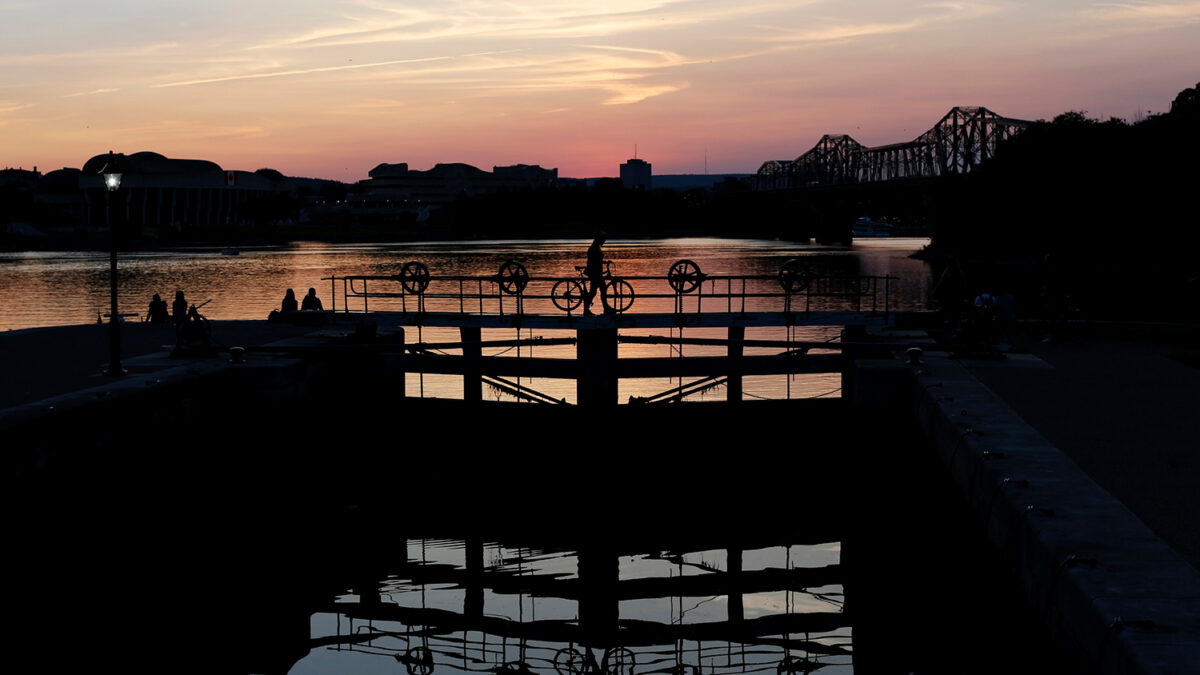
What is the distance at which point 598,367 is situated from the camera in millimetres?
25656

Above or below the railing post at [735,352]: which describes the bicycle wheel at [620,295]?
above

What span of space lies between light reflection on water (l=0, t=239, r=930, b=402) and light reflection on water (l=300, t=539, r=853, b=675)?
875 centimetres

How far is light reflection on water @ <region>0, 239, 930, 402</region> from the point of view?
152 feet

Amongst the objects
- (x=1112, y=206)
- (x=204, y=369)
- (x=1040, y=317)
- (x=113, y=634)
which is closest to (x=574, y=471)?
(x=204, y=369)

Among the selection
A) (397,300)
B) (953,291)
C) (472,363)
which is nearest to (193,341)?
(472,363)

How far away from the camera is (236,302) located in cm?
9125

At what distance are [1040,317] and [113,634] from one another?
2839cm

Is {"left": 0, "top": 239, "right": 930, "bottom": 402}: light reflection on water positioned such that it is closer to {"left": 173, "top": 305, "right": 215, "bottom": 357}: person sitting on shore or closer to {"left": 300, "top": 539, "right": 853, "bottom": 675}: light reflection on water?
{"left": 173, "top": 305, "right": 215, "bottom": 357}: person sitting on shore

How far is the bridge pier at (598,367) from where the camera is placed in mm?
25641

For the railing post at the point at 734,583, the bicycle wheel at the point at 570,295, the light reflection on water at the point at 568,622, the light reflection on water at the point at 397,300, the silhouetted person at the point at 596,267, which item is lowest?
the light reflection on water at the point at 568,622

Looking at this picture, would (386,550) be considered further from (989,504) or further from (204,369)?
(989,504)

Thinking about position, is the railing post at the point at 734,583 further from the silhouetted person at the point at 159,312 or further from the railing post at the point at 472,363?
the silhouetted person at the point at 159,312

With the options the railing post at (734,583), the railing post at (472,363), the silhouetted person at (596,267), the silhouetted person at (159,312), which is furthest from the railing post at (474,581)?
the silhouetted person at (159,312)

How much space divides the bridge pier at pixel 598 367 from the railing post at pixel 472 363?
246cm
